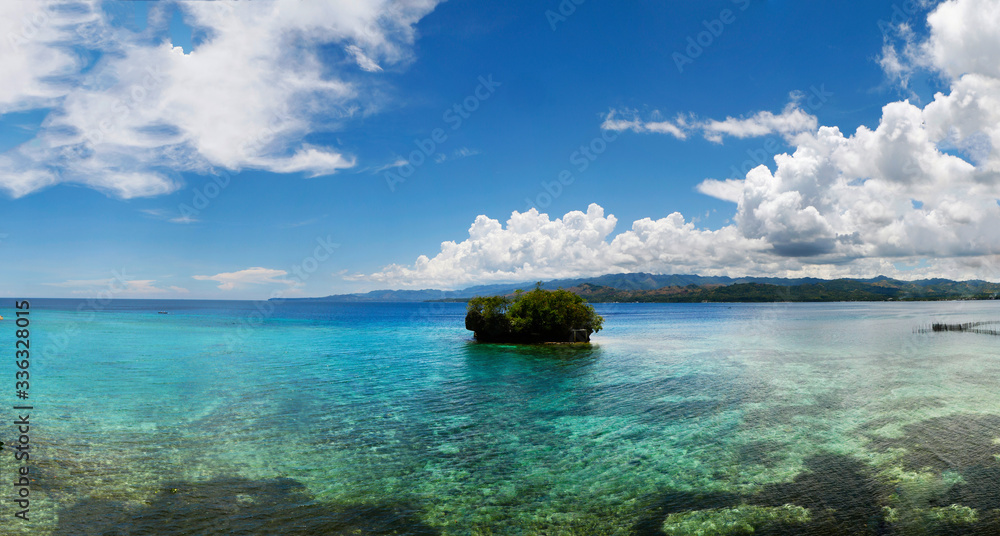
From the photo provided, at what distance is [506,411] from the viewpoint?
26703 mm

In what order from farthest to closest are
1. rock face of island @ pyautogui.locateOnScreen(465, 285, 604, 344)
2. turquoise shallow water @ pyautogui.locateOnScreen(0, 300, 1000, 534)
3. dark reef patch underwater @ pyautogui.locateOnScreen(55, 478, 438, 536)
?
rock face of island @ pyautogui.locateOnScreen(465, 285, 604, 344) → turquoise shallow water @ pyautogui.locateOnScreen(0, 300, 1000, 534) → dark reef patch underwater @ pyautogui.locateOnScreen(55, 478, 438, 536)

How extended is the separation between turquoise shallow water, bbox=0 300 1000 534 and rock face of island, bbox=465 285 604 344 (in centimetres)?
2439

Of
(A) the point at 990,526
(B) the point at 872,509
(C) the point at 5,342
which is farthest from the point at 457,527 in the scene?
(C) the point at 5,342

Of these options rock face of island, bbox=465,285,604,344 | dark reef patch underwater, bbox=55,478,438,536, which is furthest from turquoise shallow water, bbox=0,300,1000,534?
rock face of island, bbox=465,285,604,344

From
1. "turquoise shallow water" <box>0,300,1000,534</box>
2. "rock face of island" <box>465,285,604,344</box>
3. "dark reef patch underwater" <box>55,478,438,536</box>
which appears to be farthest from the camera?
"rock face of island" <box>465,285,604,344</box>

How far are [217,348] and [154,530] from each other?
54673 millimetres

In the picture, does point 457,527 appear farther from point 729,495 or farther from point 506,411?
point 506,411

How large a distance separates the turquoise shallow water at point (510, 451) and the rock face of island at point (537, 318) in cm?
2439

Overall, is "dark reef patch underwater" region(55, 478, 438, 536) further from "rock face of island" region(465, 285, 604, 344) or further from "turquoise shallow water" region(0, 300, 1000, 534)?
"rock face of island" region(465, 285, 604, 344)

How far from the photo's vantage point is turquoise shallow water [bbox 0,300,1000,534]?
13.6m

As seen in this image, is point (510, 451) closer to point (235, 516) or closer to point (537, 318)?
point (235, 516)

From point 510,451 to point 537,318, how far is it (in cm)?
4653

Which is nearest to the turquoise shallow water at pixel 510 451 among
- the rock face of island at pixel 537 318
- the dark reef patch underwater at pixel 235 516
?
the dark reef patch underwater at pixel 235 516

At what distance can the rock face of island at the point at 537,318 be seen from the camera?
2571 inches
